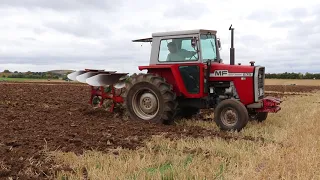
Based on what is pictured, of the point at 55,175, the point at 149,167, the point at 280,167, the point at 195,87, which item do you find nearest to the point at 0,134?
the point at 55,175

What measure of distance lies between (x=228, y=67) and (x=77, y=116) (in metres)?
4.38

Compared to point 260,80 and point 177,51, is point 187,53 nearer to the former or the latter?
point 177,51

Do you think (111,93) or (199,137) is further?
(111,93)

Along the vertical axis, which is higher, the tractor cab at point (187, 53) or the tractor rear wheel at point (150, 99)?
the tractor cab at point (187, 53)

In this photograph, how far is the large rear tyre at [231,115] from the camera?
28.7ft

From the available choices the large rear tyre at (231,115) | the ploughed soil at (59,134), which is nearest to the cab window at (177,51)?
the large rear tyre at (231,115)

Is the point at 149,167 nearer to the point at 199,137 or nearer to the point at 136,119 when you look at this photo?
the point at 199,137

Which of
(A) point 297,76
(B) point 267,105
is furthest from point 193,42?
(A) point 297,76

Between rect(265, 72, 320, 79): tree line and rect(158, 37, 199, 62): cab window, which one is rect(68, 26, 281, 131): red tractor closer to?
rect(158, 37, 199, 62): cab window

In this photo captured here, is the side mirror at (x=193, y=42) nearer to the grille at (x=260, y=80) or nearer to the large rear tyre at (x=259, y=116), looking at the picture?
the grille at (x=260, y=80)

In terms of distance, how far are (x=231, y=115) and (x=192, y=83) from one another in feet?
4.53

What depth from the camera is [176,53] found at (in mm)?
9922

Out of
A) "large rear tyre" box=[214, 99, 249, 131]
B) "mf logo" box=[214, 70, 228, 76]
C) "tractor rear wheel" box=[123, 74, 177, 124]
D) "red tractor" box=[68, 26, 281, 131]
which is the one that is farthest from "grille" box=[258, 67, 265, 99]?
"tractor rear wheel" box=[123, 74, 177, 124]

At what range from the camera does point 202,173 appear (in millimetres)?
4848
